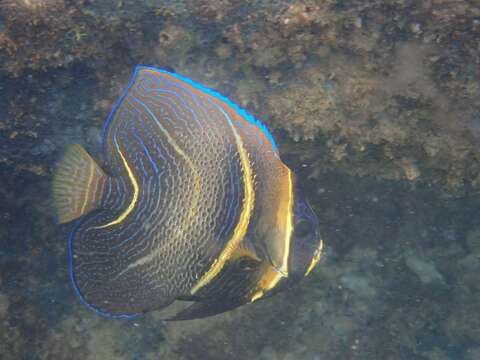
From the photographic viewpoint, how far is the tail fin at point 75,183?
6.19 feet

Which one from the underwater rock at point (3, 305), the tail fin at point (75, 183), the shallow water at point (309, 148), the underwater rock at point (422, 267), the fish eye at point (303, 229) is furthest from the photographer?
the underwater rock at point (422, 267)

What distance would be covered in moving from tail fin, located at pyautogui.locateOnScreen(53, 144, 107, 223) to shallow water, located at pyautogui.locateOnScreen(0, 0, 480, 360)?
2.30 ft

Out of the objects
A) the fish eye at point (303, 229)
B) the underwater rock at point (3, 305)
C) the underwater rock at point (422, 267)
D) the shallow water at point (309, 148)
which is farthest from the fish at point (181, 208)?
the underwater rock at point (422, 267)

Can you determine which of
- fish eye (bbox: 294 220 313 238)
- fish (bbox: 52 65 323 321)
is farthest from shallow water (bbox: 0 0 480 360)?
fish eye (bbox: 294 220 313 238)

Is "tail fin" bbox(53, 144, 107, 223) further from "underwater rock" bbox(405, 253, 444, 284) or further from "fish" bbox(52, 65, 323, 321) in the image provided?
"underwater rock" bbox(405, 253, 444, 284)

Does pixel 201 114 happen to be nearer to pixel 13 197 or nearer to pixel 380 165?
pixel 380 165

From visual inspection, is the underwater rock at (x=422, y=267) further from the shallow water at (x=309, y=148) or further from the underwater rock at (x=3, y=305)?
the underwater rock at (x=3, y=305)

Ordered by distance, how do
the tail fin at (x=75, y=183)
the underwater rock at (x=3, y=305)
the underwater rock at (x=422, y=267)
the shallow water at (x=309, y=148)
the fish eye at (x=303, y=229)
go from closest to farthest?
the fish eye at (x=303, y=229) < the tail fin at (x=75, y=183) < the shallow water at (x=309, y=148) < the underwater rock at (x=3, y=305) < the underwater rock at (x=422, y=267)

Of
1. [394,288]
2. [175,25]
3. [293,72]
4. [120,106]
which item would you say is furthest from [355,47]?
[394,288]

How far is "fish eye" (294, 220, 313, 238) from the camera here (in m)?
1.70

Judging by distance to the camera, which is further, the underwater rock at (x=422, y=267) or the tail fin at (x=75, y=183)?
the underwater rock at (x=422, y=267)

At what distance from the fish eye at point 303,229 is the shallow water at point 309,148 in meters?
0.84

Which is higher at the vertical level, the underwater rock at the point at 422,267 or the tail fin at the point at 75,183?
the tail fin at the point at 75,183

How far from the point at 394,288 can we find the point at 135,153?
291cm
